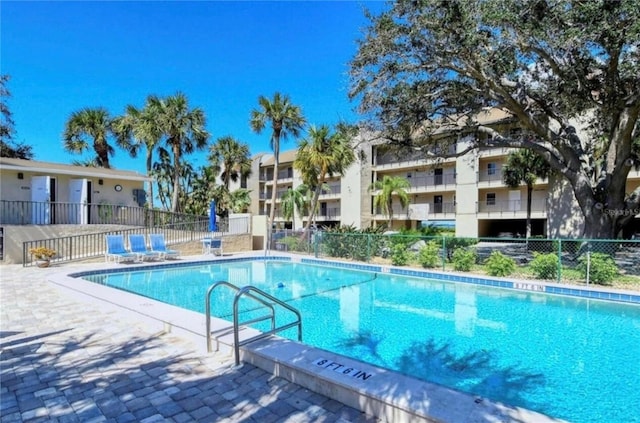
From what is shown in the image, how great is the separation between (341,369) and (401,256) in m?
11.3

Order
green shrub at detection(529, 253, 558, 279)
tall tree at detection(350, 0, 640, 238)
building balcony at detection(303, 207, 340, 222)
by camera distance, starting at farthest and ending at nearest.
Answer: building balcony at detection(303, 207, 340, 222) < green shrub at detection(529, 253, 558, 279) < tall tree at detection(350, 0, 640, 238)

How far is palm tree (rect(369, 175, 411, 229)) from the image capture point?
33.1 metres

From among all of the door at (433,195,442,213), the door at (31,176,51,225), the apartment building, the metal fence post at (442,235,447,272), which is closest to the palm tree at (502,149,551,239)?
the apartment building

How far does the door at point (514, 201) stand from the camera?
28906 millimetres

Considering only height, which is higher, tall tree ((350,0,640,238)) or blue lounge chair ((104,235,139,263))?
tall tree ((350,0,640,238))

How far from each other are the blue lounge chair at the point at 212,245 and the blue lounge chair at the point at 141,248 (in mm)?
2471

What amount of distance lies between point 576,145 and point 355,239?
9.91 m

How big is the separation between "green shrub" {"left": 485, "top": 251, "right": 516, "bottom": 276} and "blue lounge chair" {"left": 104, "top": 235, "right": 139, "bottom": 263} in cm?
1362

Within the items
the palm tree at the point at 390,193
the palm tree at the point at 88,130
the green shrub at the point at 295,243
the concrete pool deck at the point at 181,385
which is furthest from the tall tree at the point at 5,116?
the palm tree at the point at 390,193

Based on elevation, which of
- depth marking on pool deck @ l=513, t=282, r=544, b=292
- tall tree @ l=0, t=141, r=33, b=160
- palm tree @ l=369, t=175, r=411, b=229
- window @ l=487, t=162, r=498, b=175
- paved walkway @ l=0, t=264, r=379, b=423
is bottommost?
depth marking on pool deck @ l=513, t=282, r=544, b=292

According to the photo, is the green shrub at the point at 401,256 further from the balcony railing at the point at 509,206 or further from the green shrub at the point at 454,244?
the balcony railing at the point at 509,206

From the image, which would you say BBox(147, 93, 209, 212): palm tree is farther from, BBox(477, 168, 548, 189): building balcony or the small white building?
BBox(477, 168, 548, 189): building balcony

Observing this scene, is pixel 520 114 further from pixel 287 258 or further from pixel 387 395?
Answer: pixel 387 395

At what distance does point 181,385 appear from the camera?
3.83 meters
